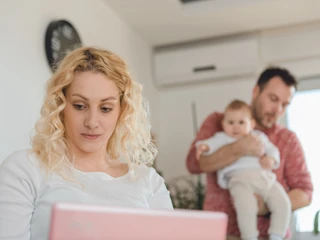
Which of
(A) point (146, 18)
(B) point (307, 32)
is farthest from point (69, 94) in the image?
(B) point (307, 32)

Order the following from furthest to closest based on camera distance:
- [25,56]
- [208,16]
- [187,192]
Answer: [187,192], [208,16], [25,56]

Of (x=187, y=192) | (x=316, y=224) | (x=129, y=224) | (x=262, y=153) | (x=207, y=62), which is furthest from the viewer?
(x=207, y=62)

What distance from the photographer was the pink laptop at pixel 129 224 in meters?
0.65

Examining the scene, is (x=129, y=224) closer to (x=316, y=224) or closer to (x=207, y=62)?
(x=316, y=224)

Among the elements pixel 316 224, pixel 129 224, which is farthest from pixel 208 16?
pixel 129 224

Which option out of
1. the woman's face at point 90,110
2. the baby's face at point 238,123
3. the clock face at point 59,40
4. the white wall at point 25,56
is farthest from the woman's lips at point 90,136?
the baby's face at point 238,123

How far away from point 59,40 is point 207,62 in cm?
147

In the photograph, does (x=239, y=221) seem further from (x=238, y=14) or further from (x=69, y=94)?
(x=238, y=14)

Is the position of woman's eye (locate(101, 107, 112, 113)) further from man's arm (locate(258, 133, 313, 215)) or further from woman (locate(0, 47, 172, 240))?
man's arm (locate(258, 133, 313, 215))

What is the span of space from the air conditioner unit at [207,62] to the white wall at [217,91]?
0.25 feet

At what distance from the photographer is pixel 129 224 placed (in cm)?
67

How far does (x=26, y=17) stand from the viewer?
1.96 metres

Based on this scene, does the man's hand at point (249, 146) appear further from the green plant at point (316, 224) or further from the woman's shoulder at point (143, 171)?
the green plant at point (316, 224)

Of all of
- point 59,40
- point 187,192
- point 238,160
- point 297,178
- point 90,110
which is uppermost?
point 59,40
